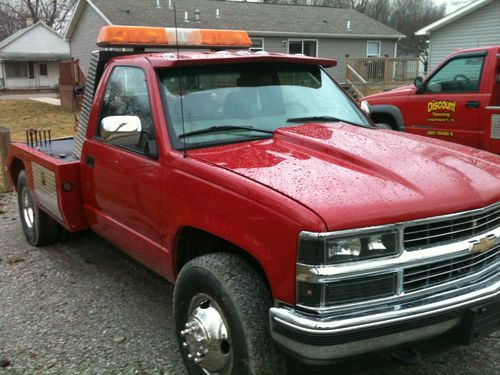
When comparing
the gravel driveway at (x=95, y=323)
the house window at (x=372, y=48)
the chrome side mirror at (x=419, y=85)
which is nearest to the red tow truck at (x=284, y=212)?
the gravel driveway at (x=95, y=323)

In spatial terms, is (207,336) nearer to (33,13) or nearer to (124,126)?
(124,126)

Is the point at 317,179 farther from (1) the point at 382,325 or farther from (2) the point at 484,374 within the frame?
(2) the point at 484,374

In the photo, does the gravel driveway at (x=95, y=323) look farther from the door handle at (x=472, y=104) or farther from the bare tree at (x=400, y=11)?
the bare tree at (x=400, y=11)

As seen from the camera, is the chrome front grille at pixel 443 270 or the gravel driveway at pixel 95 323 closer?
the chrome front grille at pixel 443 270

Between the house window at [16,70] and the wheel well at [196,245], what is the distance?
51753 mm

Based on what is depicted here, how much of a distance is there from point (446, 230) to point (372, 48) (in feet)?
103

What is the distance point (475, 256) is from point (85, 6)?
99.8 ft

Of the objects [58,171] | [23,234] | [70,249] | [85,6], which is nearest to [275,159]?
[58,171]

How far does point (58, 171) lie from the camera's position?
4516 millimetres

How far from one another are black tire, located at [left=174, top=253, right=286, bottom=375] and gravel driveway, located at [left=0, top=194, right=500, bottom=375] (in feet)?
0.67

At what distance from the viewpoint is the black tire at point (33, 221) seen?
5.61 meters

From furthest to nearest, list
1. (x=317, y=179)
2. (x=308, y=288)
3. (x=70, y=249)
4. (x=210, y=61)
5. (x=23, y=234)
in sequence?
1. (x=23, y=234)
2. (x=70, y=249)
3. (x=210, y=61)
4. (x=317, y=179)
5. (x=308, y=288)

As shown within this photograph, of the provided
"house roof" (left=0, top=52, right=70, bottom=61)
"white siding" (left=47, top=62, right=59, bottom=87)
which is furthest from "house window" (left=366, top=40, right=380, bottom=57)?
"white siding" (left=47, top=62, right=59, bottom=87)

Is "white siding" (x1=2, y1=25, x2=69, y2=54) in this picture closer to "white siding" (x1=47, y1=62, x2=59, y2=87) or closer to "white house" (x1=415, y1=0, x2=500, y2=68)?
"white siding" (x1=47, y1=62, x2=59, y2=87)
